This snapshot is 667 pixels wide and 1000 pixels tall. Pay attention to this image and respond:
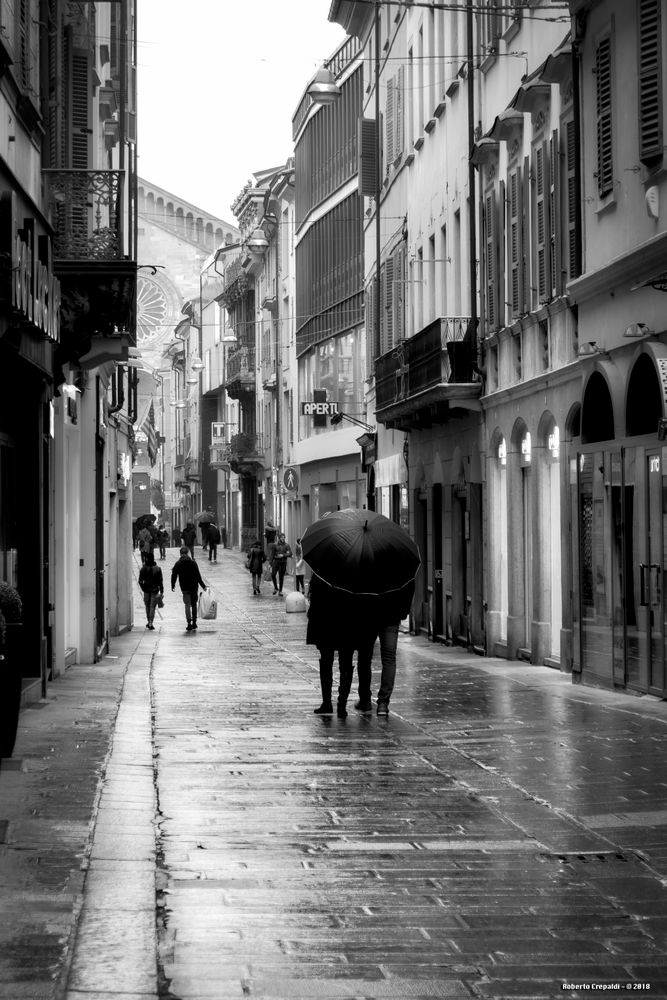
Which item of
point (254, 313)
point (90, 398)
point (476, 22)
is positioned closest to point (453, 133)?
point (476, 22)

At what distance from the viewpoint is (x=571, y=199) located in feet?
67.8

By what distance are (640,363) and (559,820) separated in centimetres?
822

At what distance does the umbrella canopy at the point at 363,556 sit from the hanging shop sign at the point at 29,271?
3.00 meters

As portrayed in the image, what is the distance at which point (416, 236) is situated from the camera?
34.3 m

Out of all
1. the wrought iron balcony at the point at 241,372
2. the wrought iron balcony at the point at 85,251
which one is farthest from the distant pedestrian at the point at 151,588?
the wrought iron balcony at the point at 241,372

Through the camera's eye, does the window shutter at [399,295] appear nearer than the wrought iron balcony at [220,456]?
Yes

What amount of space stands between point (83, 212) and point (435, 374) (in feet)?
33.7

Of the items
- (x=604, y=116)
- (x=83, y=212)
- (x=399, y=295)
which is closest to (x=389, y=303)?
(x=399, y=295)

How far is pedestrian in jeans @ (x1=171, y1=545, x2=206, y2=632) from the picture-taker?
1363 inches

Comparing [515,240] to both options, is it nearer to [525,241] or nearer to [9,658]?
[525,241]

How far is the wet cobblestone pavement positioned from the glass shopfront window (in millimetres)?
32711

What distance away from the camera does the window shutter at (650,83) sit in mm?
16281

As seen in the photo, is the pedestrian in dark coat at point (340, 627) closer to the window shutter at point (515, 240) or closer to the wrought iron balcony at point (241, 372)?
the window shutter at point (515, 240)

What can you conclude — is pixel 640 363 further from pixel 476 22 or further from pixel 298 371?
pixel 298 371
